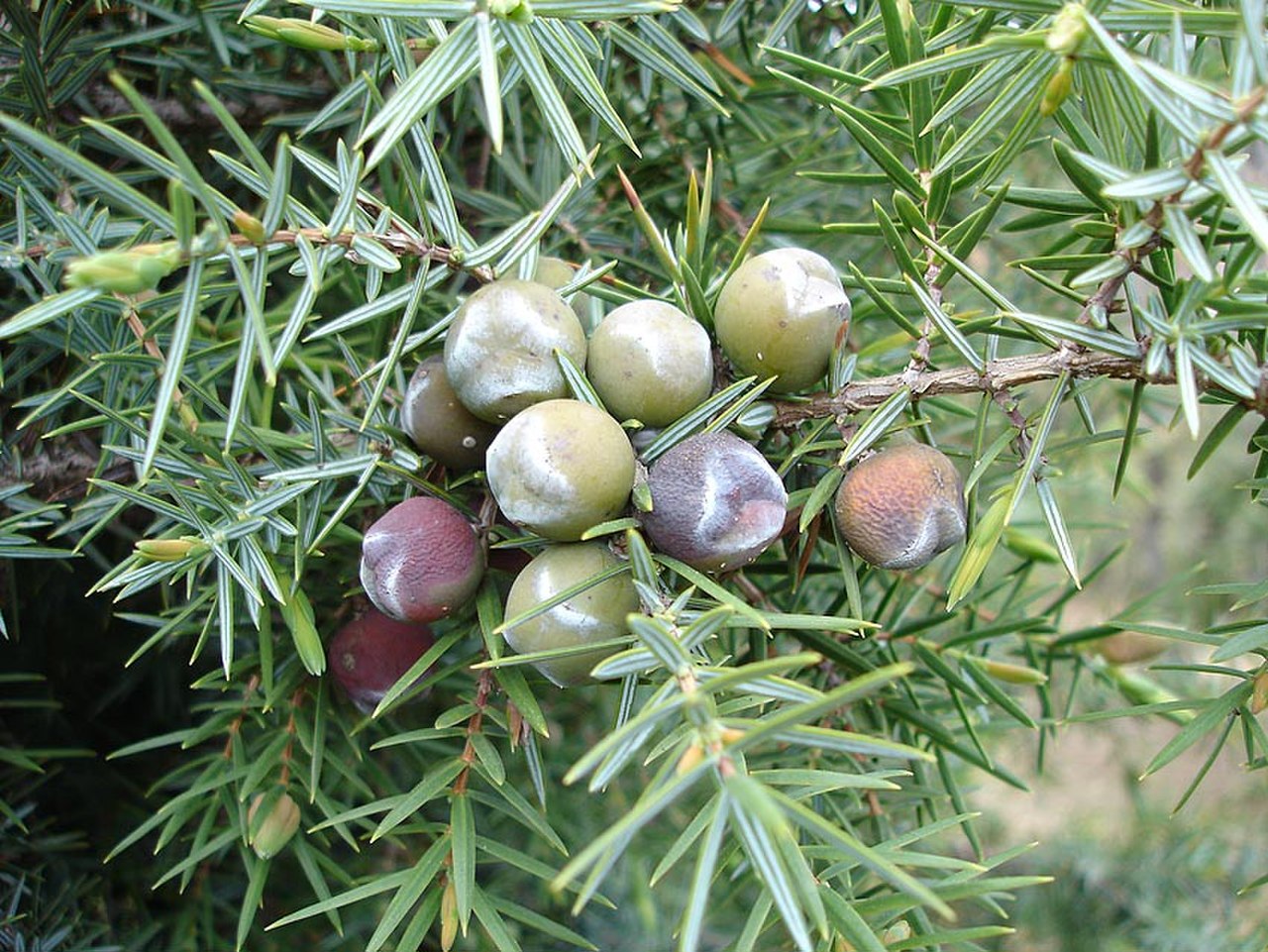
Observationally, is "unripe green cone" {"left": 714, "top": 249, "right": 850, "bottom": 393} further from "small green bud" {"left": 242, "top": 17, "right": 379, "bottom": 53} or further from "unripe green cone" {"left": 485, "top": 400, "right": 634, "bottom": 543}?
"small green bud" {"left": 242, "top": 17, "right": 379, "bottom": 53}

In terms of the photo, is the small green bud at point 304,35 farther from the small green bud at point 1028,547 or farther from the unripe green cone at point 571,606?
the small green bud at point 1028,547

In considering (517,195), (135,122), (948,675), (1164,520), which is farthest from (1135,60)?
(1164,520)

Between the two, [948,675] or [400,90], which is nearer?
[400,90]

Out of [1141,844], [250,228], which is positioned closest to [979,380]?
[250,228]

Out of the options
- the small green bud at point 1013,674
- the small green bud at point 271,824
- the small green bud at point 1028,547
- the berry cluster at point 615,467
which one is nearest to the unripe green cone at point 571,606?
the berry cluster at point 615,467

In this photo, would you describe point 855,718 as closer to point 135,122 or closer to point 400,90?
point 400,90

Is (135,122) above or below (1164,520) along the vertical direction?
above

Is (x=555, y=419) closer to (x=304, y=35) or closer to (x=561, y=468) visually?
(x=561, y=468)

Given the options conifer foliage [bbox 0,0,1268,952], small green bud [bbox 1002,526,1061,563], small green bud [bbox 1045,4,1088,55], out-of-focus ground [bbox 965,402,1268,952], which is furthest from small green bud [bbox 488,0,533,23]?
small green bud [bbox 1002,526,1061,563]
